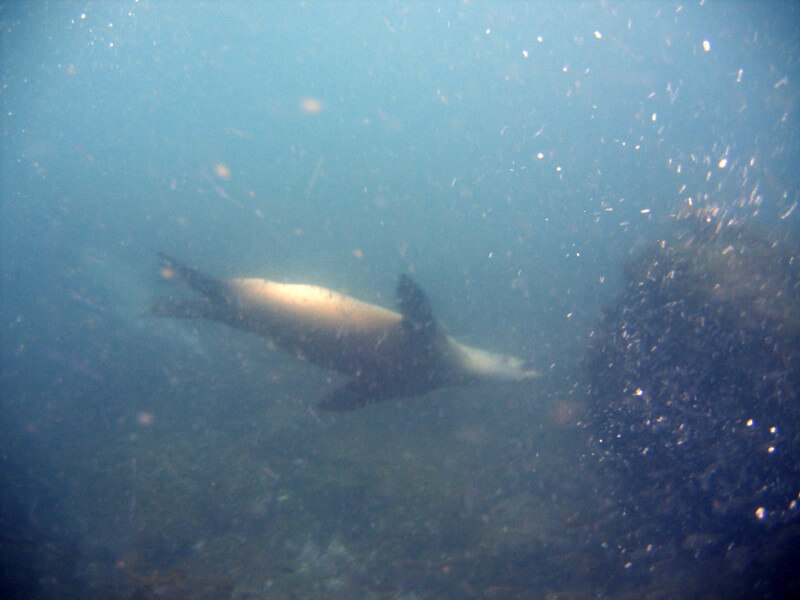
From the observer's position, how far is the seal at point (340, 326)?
5191mm

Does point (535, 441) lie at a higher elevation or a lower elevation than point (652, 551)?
higher

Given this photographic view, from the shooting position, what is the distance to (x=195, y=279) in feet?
19.0

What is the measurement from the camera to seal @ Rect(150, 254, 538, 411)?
5.19 metres

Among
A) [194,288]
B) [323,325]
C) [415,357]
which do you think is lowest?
[415,357]

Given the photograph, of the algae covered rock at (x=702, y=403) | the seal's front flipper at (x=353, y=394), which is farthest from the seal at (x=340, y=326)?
the algae covered rock at (x=702, y=403)

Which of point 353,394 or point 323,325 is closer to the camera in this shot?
point 323,325

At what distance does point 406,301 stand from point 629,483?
4.62 m

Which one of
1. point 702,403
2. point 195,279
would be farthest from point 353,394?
Result: point 702,403

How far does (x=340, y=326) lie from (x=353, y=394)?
3.58 ft

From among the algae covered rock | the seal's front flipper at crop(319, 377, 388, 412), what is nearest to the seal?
the seal's front flipper at crop(319, 377, 388, 412)

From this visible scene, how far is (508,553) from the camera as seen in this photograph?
5605 millimetres

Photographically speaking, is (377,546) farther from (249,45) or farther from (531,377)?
(249,45)

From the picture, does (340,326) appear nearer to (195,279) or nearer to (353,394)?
(353,394)

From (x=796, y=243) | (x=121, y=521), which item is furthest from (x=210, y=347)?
(x=796, y=243)
